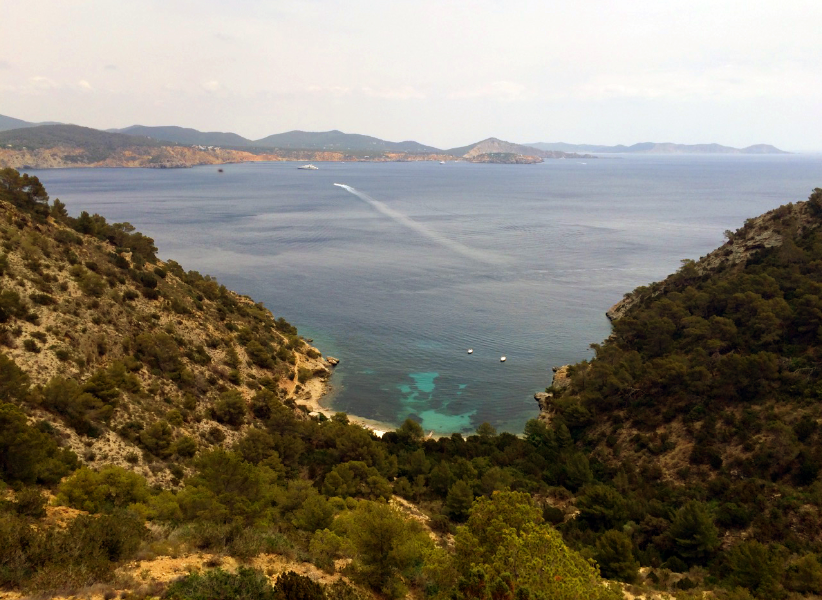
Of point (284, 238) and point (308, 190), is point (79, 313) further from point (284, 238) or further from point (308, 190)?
point (308, 190)

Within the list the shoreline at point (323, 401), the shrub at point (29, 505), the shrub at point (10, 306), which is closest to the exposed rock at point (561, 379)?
the shoreline at point (323, 401)

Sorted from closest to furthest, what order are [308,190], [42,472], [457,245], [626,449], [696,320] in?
[42,472], [626,449], [696,320], [457,245], [308,190]

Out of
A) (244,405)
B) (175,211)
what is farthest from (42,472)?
(175,211)

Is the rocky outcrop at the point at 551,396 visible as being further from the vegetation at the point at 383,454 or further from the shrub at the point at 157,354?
the shrub at the point at 157,354

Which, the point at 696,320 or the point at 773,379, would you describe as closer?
the point at 773,379

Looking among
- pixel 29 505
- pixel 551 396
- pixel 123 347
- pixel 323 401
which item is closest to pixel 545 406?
pixel 551 396

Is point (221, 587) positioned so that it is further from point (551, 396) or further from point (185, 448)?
point (551, 396)

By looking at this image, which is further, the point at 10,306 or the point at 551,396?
the point at 551,396

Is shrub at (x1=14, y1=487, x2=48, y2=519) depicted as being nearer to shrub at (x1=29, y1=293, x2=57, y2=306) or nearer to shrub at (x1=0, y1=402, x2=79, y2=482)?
shrub at (x1=0, y1=402, x2=79, y2=482)
